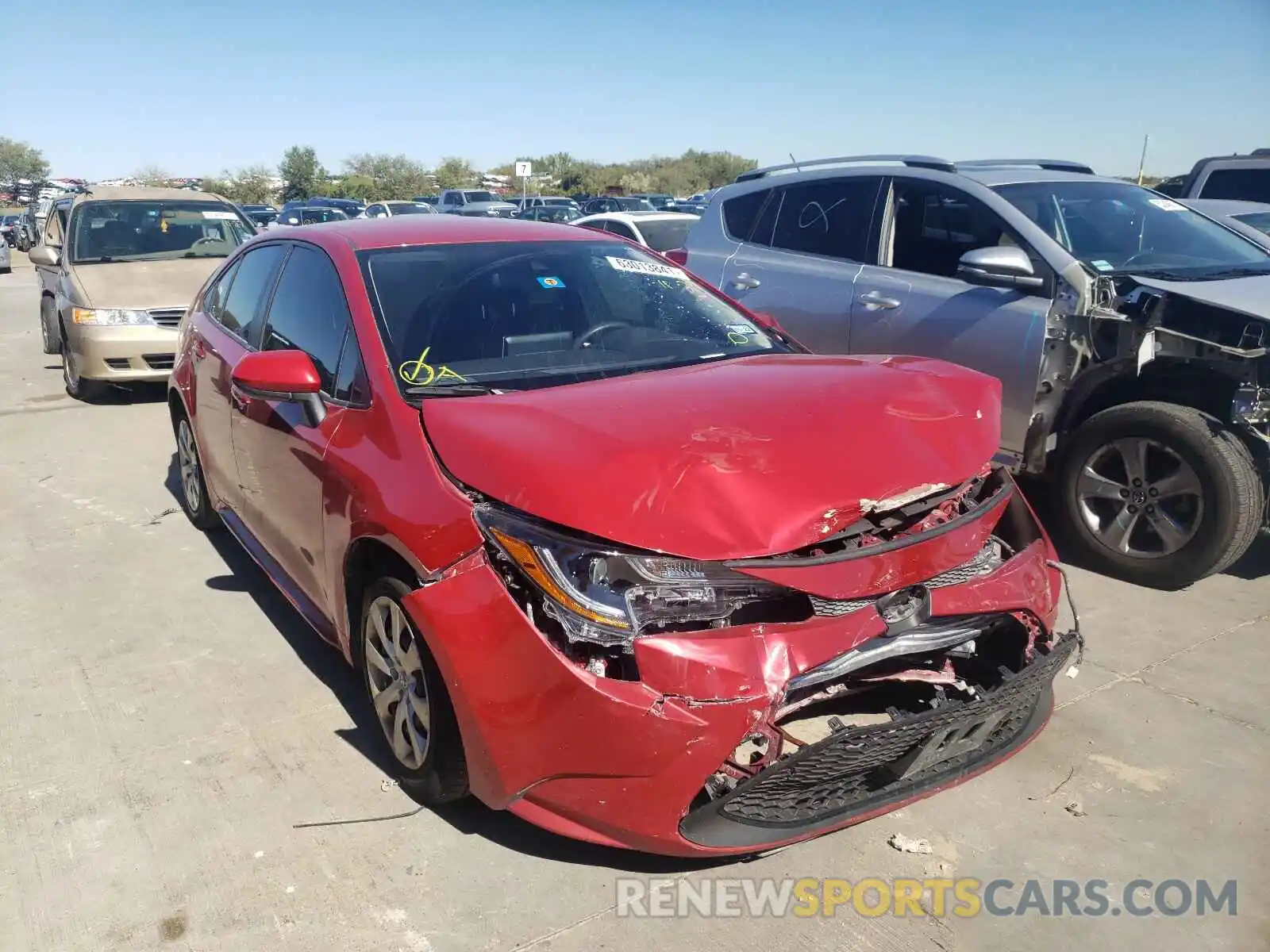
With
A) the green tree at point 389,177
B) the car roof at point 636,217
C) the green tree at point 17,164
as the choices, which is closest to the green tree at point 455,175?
the green tree at point 389,177

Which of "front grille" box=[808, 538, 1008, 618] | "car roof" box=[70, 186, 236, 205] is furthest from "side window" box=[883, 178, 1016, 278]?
"car roof" box=[70, 186, 236, 205]

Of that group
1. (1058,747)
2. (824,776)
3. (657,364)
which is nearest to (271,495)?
(657,364)

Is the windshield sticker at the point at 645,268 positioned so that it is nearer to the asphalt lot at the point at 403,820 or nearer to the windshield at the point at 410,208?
the asphalt lot at the point at 403,820

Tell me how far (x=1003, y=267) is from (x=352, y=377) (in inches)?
126

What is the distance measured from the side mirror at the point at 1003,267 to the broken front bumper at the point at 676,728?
8.55 feet

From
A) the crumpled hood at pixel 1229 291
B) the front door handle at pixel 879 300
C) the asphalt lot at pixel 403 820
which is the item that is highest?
the crumpled hood at pixel 1229 291

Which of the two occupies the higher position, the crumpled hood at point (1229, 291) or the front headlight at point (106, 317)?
the crumpled hood at point (1229, 291)

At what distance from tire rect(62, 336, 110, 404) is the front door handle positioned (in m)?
7.04

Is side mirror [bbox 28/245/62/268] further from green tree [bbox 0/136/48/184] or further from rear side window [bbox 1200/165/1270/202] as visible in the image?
green tree [bbox 0/136/48/184]

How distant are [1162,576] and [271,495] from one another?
388cm

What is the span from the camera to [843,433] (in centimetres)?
266

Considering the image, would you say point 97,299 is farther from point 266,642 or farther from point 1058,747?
point 1058,747

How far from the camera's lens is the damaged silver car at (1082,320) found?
4.33 metres

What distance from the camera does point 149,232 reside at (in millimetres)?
9703
